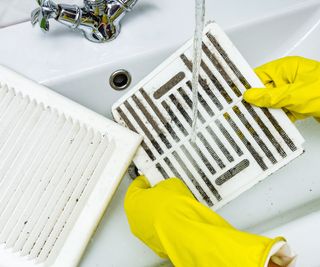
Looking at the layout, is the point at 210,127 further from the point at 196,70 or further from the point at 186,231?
the point at 186,231

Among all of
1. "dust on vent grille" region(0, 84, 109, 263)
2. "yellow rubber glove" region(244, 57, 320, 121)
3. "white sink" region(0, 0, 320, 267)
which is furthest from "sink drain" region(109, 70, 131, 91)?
"yellow rubber glove" region(244, 57, 320, 121)

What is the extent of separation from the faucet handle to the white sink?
3.0 inches

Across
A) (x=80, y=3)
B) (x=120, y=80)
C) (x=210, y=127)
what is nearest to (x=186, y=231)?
(x=210, y=127)

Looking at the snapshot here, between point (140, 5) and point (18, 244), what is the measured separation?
17.5 inches

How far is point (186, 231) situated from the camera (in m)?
0.65

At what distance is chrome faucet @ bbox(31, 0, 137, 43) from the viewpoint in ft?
2.31

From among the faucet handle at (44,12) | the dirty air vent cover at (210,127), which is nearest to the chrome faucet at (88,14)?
the faucet handle at (44,12)

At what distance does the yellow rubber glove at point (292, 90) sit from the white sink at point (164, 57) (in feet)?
0.31

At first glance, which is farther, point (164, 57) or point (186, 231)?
point (164, 57)

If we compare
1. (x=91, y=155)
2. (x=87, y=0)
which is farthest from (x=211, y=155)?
(x=87, y=0)

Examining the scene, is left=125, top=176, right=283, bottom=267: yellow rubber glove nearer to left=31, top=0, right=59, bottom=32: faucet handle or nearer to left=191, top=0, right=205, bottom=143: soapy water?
left=191, top=0, right=205, bottom=143: soapy water

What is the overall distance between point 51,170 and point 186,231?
244mm

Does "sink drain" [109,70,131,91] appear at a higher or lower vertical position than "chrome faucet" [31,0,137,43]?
lower

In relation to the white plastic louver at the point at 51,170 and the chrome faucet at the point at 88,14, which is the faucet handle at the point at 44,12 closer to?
the chrome faucet at the point at 88,14
